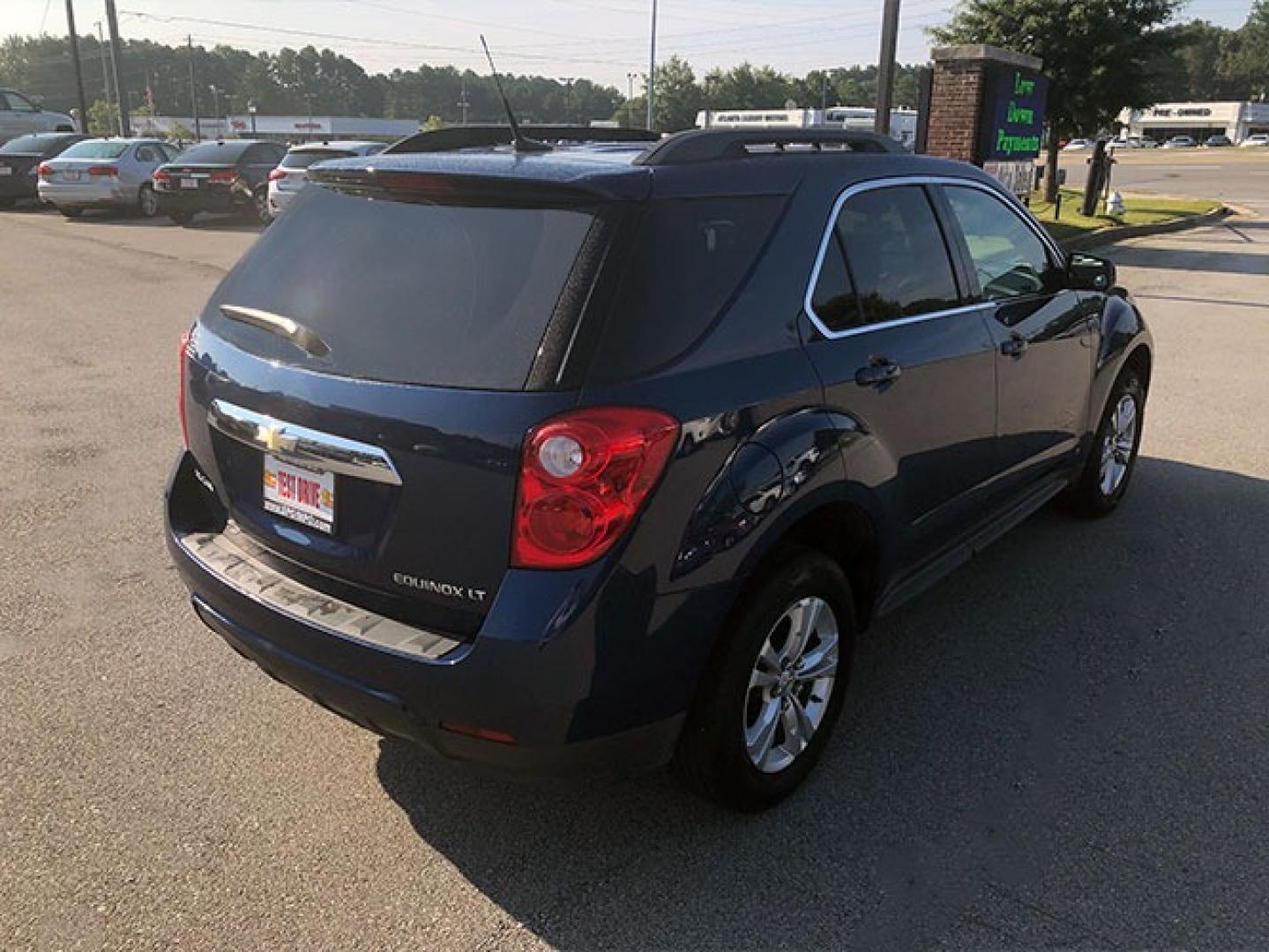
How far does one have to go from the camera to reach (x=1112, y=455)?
16.8 feet

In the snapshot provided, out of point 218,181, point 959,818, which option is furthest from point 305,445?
point 218,181

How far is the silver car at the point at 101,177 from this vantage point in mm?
19141

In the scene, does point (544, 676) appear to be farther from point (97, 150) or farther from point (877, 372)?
point (97, 150)

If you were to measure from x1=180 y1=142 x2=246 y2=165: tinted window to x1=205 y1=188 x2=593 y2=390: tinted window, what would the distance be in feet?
58.7

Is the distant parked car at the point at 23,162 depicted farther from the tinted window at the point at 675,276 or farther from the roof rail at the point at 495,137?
the tinted window at the point at 675,276

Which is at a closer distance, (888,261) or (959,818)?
(959,818)

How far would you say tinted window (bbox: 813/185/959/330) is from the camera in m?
2.99

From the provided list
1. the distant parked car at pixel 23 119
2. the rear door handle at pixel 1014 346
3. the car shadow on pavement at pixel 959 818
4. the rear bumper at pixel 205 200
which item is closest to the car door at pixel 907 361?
the rear door handle at pixel 1014 346

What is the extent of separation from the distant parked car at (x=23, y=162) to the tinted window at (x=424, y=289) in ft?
71.7

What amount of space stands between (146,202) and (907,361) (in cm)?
2027

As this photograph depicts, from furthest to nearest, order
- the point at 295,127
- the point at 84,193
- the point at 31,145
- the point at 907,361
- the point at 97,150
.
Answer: the point at 295,127, the point at 31,145, the point at 97,150, the point at 84,193, the point at 907,361

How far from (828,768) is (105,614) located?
2749mm

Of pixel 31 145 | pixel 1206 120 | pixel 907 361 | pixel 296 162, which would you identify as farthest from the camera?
pixel 1206 120

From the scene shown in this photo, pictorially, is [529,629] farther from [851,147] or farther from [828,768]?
[851,147]
